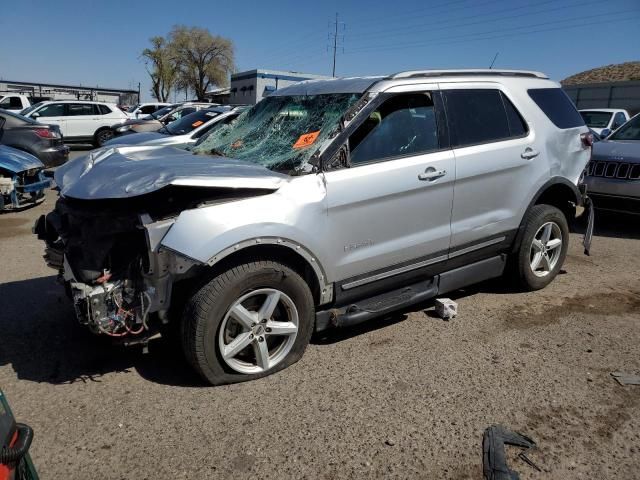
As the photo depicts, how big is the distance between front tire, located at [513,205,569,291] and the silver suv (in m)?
0.03

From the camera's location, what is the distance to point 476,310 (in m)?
4.45

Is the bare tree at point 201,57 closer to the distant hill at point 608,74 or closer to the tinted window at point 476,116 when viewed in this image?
the distant hill at point 608,74

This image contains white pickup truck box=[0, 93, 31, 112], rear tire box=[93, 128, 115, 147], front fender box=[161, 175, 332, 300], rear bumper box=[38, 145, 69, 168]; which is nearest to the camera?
front fender box=[161, 175, 332, 300]

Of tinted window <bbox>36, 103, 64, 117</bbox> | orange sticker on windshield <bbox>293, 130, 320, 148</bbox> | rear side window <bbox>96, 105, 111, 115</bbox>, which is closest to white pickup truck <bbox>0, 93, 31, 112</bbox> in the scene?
tinted window <bbox>36, 103, 64, 117</bbox>

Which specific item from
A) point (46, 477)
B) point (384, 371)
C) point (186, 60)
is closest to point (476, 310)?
point (384, 371)

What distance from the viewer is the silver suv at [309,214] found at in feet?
9.62

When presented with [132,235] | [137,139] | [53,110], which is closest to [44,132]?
[137,139]

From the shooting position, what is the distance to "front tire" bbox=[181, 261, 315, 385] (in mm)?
2922

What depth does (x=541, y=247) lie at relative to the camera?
473 centimetres

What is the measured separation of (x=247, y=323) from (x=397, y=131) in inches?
68.5

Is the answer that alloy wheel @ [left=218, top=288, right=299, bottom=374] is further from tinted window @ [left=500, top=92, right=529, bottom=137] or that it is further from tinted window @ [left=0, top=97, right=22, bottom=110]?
tinted window @ [left=0, top=97, right=22, bottom=110]

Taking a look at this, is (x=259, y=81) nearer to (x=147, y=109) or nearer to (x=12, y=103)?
(x=147, y=109)

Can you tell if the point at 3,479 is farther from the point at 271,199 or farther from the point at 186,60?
the point at 186,60

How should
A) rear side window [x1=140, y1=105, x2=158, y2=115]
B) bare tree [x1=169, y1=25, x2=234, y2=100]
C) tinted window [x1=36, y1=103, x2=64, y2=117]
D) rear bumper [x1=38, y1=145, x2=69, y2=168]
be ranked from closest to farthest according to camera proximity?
rear bumper [x1=38, y1=145, x2=69, y2=168]
tinted window [x1=36, y1=103, x2=64, y2=117]
rear side window [x1=140, y1=105, x2=158, y2=115]
bare tree [x1=169, y1=25, x2=234, y2=100]
